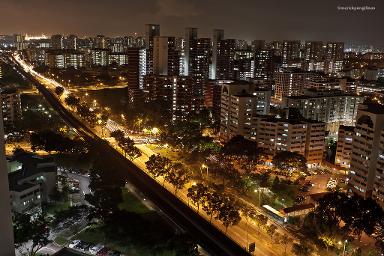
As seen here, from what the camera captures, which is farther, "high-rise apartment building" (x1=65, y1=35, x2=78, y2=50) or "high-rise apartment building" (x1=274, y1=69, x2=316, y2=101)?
"high-rise apartment building" (x1=65, y1=35, x2=78, y2=50)

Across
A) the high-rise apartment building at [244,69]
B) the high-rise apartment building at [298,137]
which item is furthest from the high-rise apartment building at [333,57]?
the high-rise apartment building at [298,137]

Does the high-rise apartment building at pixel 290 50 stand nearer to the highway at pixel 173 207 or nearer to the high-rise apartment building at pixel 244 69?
the high-rise apartment building at pixel 244 69

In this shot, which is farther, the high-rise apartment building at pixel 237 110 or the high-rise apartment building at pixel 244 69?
the high-rise apartment building at pixel 244 69

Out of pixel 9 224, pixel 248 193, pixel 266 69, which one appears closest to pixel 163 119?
pixel 248 193

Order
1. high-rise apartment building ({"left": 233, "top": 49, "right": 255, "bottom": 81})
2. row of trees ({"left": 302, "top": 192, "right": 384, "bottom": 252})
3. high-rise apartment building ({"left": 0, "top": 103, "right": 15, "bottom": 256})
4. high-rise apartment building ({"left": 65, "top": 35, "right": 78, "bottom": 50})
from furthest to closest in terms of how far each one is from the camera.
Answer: high-rise apartment building ({"left": 65, "top": 35, "right": 78, "bottom": 50})
high-rise apartment building ({"left": 233, "top": 49, "right": 255, "bottom": 81})
row of trees ({"left": 302, "top": 192, "right": 384, "bottom": 252})
high-rise apartment building ({"left": 0, "top": 103, "right": 15, "bottom": 256})

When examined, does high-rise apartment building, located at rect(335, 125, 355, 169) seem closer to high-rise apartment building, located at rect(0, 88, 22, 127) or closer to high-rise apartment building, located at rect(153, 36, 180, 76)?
high-rise apartment building, located at rect(153, 36, 180, 76)

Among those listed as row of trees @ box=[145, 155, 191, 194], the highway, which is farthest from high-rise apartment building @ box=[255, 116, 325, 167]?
the highway

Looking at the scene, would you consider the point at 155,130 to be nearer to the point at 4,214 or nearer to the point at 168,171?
the point at 168,171
